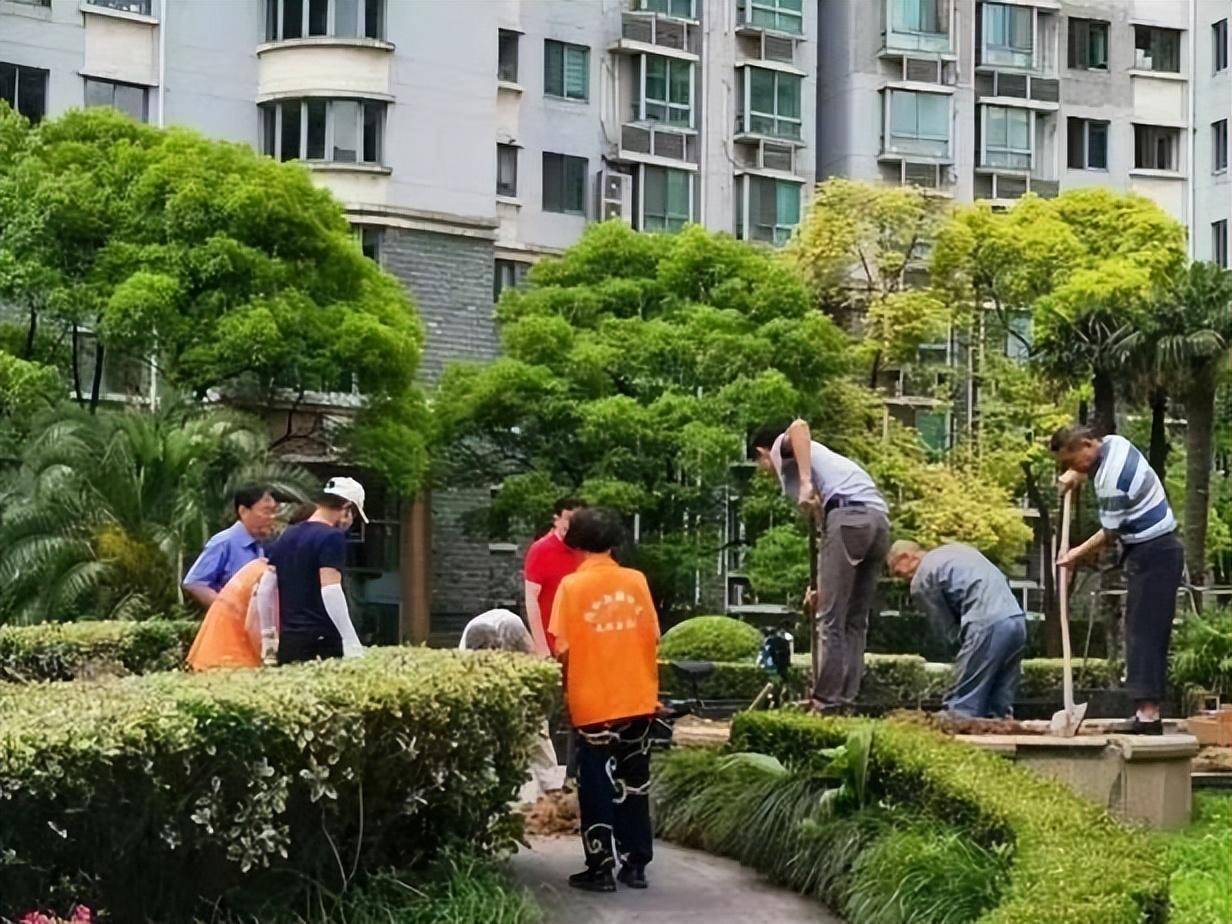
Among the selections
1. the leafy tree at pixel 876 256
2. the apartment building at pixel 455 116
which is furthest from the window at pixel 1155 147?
the leafy tree at pixel 876 256

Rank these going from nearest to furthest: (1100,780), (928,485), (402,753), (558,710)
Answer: (402,753) < (558,710) < (1100,780) < (928,485)

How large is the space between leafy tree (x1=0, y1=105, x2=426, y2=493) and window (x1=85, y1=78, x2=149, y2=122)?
5244 mm

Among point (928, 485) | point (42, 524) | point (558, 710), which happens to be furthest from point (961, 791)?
point (928, 485)

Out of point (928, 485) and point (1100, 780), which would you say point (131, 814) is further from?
point (928, 485)

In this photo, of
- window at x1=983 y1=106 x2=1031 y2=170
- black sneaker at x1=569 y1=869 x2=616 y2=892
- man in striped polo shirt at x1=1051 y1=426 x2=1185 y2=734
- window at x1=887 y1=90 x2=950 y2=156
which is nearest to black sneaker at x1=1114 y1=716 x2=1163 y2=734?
man in striped polo shirt at x1=1051 y1=426 x2=1185 y2=734

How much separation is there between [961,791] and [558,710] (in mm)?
1857

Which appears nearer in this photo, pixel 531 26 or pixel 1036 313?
pixel 1036 313

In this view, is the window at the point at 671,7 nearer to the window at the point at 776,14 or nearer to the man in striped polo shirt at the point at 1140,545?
the window at the point at 776,14

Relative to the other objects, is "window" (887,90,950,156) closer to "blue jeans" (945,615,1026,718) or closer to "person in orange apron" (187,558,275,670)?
"blue jeans" (945,615,1026,718)

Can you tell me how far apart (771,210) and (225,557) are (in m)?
32.0

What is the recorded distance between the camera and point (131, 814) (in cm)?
632

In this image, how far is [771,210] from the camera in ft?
140

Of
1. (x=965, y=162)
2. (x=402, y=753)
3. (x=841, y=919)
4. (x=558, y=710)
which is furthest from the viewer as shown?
(x=965, y=162)

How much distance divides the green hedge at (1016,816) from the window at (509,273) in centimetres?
3042
